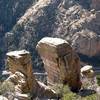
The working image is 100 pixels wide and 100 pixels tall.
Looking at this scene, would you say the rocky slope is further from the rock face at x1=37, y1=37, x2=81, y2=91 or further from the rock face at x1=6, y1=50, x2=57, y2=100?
the rock face at x1=6, y1=50, x2=57, y2=100

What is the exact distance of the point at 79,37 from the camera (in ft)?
503

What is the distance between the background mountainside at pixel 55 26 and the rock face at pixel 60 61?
89.8m

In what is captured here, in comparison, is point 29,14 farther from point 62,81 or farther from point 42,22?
point 62,81

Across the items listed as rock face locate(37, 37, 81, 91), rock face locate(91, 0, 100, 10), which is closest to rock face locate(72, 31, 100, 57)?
rock face locate(91, 0, 100, 10)

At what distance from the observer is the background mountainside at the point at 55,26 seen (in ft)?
500

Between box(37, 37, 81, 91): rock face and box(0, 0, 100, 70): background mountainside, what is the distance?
89850mm

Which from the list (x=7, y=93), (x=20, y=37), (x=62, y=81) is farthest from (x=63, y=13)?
(x=7, y=93)

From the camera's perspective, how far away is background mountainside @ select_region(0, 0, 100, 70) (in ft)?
500

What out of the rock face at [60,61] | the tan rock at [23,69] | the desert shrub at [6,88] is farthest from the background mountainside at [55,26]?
the desert shrub at [6,88]

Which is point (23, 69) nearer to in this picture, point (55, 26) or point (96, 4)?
point (96, 4)

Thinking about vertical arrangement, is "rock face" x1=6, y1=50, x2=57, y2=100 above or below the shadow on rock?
above

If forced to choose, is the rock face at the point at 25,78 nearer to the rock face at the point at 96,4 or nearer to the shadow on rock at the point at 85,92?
the shadow on rock at the point at 85,92

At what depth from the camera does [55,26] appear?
172375mm

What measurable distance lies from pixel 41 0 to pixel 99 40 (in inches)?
1510
